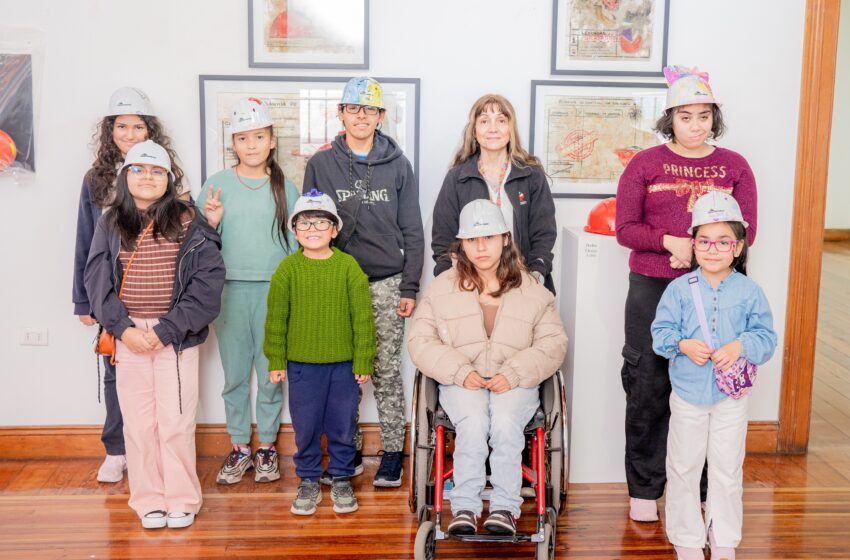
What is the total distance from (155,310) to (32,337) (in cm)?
97

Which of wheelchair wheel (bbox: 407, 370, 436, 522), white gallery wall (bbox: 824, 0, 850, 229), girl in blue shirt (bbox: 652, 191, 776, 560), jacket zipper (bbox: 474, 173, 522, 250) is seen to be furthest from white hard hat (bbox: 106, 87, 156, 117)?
white gallery wall (bbox: 824, 0, 850, 229)

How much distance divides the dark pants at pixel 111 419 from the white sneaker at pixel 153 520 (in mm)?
493

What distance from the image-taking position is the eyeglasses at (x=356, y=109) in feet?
11.1

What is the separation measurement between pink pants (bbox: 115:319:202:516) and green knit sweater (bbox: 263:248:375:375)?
0.30 metres

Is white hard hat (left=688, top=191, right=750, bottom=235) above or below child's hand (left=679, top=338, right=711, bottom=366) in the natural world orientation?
above

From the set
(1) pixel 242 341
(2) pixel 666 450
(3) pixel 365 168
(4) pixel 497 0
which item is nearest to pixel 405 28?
(4) pixel 497 0

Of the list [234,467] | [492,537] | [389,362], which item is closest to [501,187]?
[389,362]

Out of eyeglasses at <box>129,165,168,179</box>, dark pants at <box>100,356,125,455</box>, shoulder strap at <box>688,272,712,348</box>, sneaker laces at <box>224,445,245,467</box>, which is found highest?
eyeglasses at <box>129,165,168,179</box>

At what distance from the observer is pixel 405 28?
3639mm

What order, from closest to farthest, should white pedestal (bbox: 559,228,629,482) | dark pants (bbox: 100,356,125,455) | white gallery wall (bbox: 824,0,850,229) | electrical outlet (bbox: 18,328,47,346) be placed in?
white pedestal (bbox: 559,228,629,482), dark pants (bbox: 100,356,125,455), electrical outlet (bbox: 18,328,47,346), white gallery wall (bbox: 824,0,850,229)

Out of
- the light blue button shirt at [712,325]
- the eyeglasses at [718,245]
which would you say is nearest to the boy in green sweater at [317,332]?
the light blue button shirt at [712,325]

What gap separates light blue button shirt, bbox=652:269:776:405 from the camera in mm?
2764

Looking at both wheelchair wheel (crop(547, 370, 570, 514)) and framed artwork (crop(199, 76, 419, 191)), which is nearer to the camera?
wheelchair wheel (crop(547, 370, 570, 514))

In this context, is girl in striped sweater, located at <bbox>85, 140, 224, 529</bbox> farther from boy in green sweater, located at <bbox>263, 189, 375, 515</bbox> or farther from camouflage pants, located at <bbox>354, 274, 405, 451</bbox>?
camouflage pants, located at <bbox>354, 274, 405, 451</bbox>
